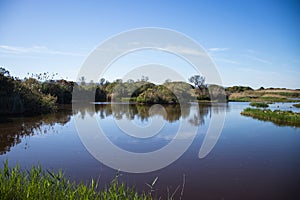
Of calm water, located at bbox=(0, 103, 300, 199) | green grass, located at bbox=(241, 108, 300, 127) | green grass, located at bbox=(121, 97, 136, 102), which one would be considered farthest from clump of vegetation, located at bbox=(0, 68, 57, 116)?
green grass, located at bbox=(121, 97, 136, 102)

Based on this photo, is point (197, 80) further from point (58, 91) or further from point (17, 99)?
point (17, 99)

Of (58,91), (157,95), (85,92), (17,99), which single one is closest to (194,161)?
(17,99)

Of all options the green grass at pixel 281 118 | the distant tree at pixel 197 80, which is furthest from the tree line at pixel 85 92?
the green grass at pixel 281 118

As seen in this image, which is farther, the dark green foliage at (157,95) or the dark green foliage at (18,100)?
the dark green foliage at (157,95)

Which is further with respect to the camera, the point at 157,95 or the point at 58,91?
the point at 157,95

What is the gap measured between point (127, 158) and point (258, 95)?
4523 centimetres

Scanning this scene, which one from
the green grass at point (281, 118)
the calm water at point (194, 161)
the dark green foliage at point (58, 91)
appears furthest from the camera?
the dark green foliage at point (58, 91)

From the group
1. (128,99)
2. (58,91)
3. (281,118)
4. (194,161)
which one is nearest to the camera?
(194,161)

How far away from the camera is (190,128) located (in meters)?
11.4

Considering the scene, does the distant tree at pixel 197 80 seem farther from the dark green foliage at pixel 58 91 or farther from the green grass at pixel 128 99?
the dark green foliage at pixel 58 91

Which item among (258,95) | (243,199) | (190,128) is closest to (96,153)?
Answer: (243,199)

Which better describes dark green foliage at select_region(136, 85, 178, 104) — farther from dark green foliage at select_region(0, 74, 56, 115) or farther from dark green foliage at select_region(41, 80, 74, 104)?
dark green foliage at select_region(0, 74, 56, 115)

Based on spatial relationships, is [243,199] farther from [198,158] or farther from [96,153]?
[96,153]

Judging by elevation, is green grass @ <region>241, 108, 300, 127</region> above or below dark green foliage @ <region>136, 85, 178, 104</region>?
below
